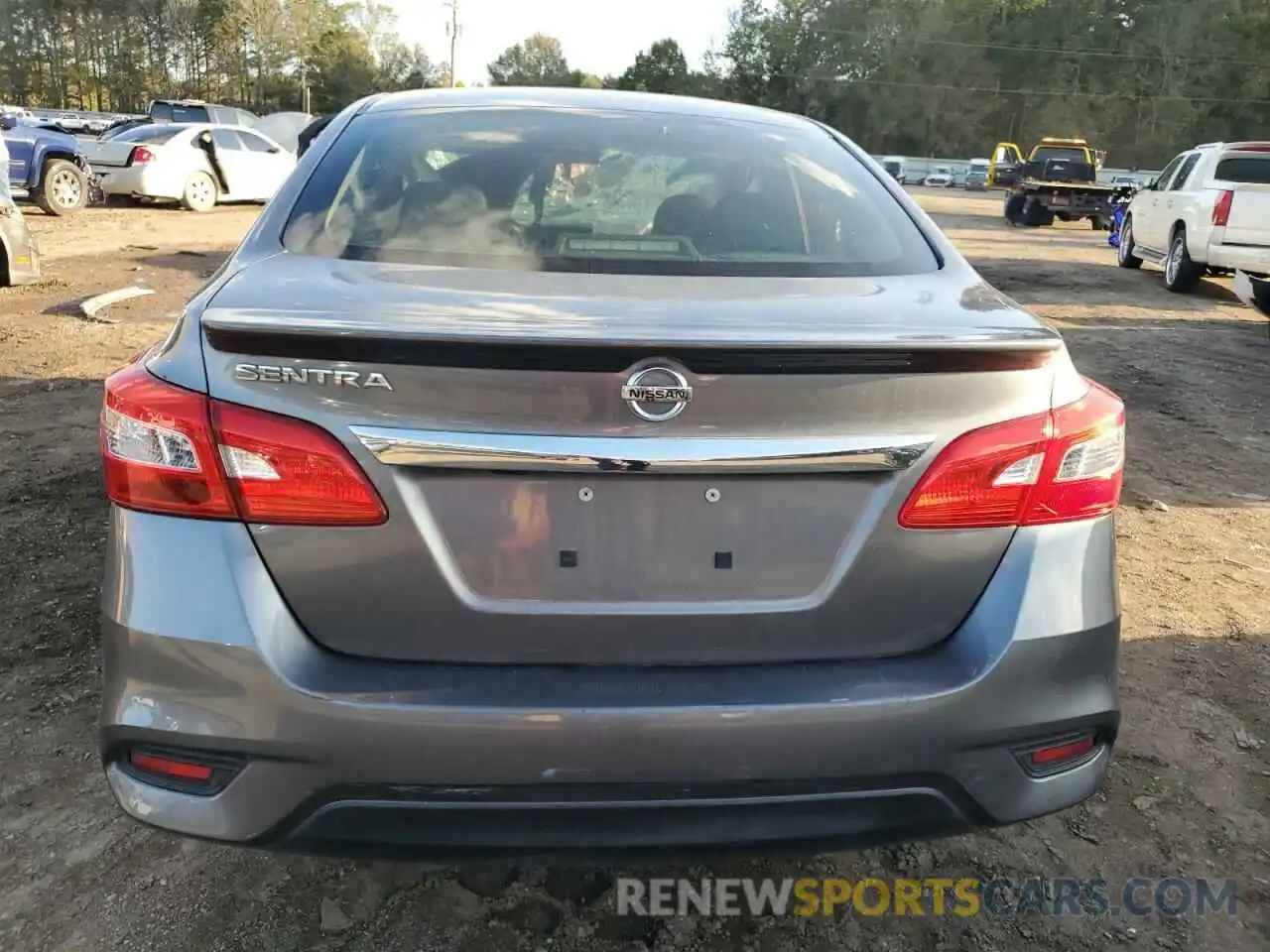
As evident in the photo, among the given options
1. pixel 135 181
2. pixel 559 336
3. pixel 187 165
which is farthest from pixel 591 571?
pixel 187 165

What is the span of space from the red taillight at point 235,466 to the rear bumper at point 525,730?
61 mm

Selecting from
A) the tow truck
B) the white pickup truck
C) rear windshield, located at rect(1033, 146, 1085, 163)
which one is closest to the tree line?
rear windshield, located at rect(1033, 146, 1085, 163)

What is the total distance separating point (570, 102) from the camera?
2898mm

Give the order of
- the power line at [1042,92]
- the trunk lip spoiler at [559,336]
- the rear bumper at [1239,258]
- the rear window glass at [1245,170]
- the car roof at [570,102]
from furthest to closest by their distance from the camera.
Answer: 1. the power line at [1042,92]
2. the rear window glass at [1245,170]
3. the rear bumper at [1239,258]
4. the car roof at [570,102]
5. the trunk lip spoiler at [559,336]

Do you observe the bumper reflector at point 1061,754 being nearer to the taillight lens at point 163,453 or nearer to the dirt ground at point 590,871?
the dirt ground at point 590,871

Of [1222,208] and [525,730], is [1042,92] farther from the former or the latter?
[525,730]

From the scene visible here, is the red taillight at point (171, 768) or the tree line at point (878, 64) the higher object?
the tree line at point (878, 64)

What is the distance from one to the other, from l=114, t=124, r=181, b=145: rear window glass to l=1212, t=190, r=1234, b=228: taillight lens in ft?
53.3

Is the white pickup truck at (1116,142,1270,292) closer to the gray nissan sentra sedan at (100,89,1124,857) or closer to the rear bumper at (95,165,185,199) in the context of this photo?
the gray nissan sentra sedan at (100,89,1124,857)

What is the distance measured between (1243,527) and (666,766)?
4142 millimetres

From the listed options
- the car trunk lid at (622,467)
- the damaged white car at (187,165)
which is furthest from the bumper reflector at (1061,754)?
the damaged white car at (187,165)

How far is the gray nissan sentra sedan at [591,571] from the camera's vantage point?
1.62 metres

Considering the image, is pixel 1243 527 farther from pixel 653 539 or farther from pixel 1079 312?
pixel 1079 312

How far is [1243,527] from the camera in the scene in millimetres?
4750
